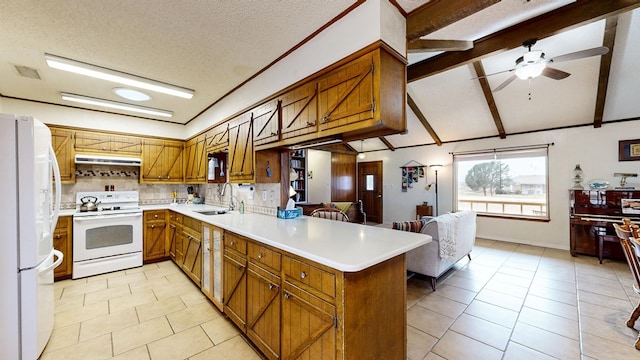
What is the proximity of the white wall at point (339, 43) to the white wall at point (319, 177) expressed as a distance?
4.48m

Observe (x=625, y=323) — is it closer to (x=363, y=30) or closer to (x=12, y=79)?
(x=363, y=30)

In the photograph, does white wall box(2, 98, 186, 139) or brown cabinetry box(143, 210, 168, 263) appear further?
brown cabinetry box(143, 210, 168, 263)

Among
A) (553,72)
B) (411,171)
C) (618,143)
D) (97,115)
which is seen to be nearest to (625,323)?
(553,72)

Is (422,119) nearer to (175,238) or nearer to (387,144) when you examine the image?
(387,144)

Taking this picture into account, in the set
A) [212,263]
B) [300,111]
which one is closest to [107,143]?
[212,263]

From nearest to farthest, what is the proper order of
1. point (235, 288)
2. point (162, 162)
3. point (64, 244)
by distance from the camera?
point (235, 288), point (64, 244), point (162, 162)

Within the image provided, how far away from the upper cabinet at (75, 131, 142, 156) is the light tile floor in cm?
211

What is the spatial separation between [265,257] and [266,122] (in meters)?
1.54

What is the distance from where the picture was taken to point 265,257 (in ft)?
6.15

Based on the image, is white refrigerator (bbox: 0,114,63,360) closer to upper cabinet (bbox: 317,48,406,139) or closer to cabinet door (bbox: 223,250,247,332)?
cabinet door (bbox: 223,250,247,332)

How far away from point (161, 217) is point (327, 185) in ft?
15.2

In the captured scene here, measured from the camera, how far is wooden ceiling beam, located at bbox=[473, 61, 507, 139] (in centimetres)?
408

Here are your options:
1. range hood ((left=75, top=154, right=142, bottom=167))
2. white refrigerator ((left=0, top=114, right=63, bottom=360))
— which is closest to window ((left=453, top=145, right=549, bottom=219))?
range hood ((left=75, top=154, right=142, bottom=167))

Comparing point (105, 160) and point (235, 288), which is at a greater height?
point (105, 160)
